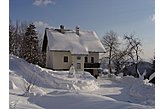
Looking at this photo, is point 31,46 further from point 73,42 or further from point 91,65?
point 91,65

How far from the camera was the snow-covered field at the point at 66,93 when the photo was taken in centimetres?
236

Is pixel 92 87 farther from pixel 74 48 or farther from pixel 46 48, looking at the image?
pixel 46 48

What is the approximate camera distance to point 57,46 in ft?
32.9

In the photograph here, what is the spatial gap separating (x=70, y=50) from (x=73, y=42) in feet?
1.58

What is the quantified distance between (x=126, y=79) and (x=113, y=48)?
357cm

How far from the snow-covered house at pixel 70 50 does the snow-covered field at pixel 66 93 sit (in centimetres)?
157

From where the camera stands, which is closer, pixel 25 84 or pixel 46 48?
pixel 25 84

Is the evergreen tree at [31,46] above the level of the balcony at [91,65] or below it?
above

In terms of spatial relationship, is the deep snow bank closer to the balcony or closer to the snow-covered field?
the snow-covered field

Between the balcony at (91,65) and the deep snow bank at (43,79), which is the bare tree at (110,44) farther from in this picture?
the deep snow bank at (43,79)

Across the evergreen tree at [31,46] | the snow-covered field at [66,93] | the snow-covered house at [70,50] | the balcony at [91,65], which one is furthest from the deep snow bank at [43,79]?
the balcony at [91,65]

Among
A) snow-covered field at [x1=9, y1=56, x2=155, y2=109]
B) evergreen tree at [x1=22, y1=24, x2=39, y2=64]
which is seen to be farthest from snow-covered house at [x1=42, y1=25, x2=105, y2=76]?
snow-covered field at [x1=9, y1=56, x2=155, y2=109]
